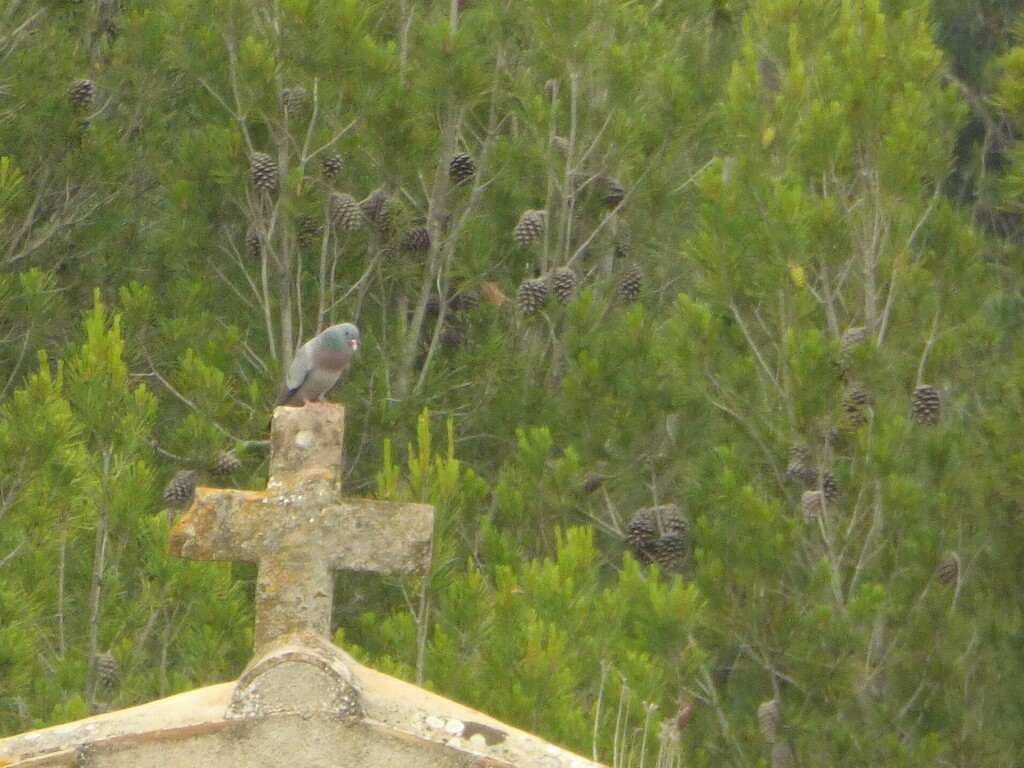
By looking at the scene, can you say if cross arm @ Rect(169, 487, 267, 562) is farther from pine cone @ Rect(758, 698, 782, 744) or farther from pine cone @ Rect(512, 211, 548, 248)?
pine cone @ Rect(512, 211, 548, 248)

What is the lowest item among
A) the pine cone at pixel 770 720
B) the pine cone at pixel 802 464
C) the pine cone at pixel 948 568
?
the pine cone at pixel 770 720

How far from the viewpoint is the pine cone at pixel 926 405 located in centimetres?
781

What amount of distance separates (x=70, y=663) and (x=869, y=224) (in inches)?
163

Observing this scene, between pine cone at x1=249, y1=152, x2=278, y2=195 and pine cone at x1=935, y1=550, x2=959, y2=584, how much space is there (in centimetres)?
367

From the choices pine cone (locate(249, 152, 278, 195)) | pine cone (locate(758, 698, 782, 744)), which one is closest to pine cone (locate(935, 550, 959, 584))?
pine cone (locate(758, 698, 782, 744))

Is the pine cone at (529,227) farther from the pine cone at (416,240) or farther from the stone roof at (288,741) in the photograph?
the stone roof at (288,741)

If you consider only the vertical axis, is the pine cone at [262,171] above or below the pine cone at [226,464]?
above

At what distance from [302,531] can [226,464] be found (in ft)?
17.4

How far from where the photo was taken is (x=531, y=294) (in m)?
9.38

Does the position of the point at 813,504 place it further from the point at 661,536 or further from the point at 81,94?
the point at 81,94

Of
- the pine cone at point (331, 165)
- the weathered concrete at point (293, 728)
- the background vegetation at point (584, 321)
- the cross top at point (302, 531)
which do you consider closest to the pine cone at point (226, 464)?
the background vegetation at point (584, 321)

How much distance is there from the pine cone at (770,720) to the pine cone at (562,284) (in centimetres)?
264

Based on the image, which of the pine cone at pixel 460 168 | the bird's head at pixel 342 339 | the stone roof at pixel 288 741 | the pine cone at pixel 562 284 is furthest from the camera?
the pine cone at pixel 562 284

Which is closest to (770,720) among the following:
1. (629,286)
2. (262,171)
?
(629,286)
